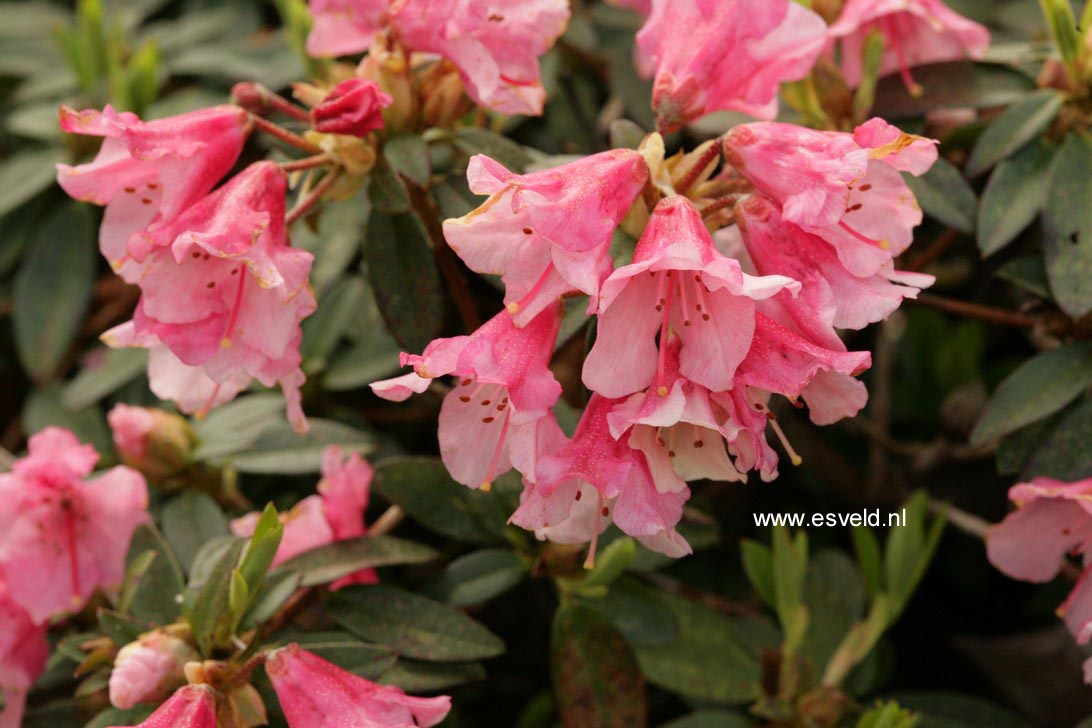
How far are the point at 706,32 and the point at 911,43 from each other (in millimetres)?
398

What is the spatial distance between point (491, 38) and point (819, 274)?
0.42 metres

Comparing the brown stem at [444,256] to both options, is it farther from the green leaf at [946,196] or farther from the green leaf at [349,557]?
the green leaf at [946,196]

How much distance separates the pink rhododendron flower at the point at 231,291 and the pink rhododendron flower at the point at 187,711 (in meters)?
0.26

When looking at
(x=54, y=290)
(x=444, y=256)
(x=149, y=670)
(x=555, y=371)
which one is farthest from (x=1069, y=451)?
(x=54, y=290)

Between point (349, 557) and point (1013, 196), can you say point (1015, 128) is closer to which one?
point (1013, 196)

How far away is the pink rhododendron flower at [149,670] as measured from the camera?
3.06 ft

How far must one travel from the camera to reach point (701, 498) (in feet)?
4.34

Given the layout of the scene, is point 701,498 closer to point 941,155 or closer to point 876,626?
point 876,626

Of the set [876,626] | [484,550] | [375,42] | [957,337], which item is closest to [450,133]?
[375,42]

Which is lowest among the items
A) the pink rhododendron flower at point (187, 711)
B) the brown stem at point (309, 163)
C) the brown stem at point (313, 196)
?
the pink rhododendron flower at point (187, 711)

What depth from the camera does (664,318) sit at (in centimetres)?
87

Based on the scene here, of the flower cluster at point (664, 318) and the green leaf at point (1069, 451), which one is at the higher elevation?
the flower cluster at point (664, 318)

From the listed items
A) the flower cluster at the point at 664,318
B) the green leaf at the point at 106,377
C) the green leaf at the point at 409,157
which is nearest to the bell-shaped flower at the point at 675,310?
the flower cluster at the point at 664,318

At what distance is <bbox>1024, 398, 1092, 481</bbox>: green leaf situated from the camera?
110 cm
